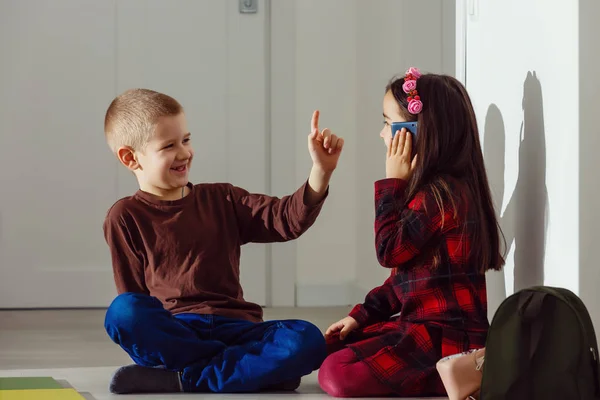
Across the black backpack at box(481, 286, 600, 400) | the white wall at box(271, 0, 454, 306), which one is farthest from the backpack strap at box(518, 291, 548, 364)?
the white wall at box(271, 0, 454, 306)

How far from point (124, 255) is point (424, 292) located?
0.52 metres

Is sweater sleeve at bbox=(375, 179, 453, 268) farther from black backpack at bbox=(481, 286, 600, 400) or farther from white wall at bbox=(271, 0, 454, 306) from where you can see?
white wall at bbox=(271, 0, 454, 306)

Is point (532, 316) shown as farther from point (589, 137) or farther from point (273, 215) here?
point (273, 215)

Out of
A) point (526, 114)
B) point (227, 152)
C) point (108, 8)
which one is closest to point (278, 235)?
point (526, 114)

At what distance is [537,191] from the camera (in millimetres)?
1478

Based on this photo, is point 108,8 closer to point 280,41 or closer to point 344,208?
point 280,41

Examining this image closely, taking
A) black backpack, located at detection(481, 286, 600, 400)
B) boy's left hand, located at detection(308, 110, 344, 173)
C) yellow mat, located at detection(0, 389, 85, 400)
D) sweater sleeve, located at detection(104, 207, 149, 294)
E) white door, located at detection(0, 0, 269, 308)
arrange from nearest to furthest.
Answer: black backpack, located at detection(481, 286, 600, 400)
yellow mat, located at detection(0, 389, 85, 400)
boy's left hand, located at detection(308, 110, 344, 173)
sweater sleeve, located at detection(104, 207, 149, 294)
white door, located at detection(0, 0, 269, 308)

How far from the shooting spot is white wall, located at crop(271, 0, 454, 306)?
2863 mm

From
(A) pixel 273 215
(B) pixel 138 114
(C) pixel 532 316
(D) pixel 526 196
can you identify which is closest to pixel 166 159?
(B) pixel 138 114

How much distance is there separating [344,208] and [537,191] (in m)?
1.49

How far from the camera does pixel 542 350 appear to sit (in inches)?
46.5

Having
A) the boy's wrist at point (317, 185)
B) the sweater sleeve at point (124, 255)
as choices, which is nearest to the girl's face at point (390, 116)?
the boy's wrist at point (317, 185)

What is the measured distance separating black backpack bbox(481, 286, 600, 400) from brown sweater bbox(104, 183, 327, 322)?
0.45m

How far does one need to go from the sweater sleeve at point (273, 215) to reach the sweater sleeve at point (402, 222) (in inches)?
4.3
